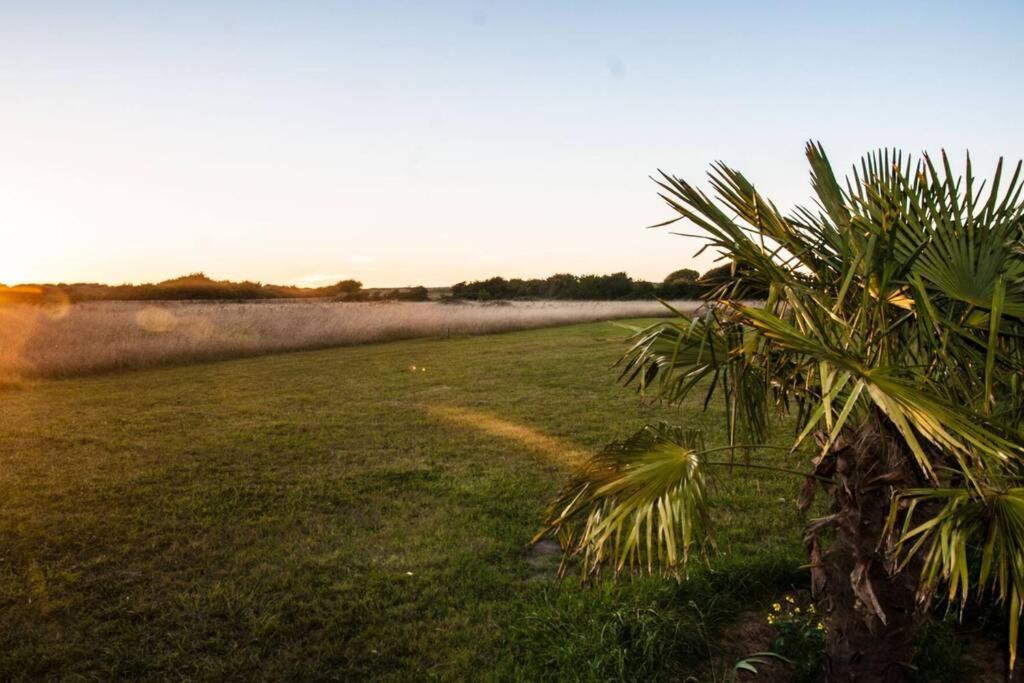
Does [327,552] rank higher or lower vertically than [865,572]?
lower

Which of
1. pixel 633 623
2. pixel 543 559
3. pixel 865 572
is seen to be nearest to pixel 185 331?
pixel 543 559

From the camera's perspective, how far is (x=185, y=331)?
17.3m

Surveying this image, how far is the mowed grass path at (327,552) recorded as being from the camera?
3434mm

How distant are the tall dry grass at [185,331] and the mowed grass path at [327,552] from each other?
4574 millimetres

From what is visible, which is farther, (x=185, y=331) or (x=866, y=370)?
(x=185, y=331)

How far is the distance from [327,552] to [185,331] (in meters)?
14.6

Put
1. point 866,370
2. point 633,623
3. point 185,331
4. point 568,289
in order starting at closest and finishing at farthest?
1. point 866,370
2. point 633,623
3. point 185,331
4. point 568,289

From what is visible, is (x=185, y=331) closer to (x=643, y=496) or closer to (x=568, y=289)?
(x=643, y=496)

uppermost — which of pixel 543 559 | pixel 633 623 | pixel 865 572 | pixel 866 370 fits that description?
pixel 866 370

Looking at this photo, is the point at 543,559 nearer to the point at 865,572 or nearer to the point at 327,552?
the point at 327,552

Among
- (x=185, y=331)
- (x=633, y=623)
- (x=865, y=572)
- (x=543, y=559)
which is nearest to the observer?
(x=865, y=572)

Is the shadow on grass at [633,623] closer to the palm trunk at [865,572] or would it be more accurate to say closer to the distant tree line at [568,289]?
the palm trunk at [865,572]

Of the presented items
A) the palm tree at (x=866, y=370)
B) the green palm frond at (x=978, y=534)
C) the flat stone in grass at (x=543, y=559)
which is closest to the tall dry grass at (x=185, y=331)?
the flat stone in grass at (x=543, y=559)

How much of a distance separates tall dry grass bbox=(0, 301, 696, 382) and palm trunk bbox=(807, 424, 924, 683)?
1441 cm
